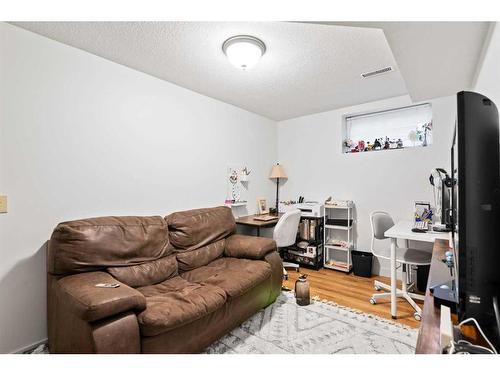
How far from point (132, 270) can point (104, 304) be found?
71cm

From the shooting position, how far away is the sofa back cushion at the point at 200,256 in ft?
7.76

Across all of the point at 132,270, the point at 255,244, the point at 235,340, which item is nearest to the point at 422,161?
the point at 255,244

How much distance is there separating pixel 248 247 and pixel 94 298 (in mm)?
1494

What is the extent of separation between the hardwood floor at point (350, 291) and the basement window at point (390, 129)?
179 centimetres

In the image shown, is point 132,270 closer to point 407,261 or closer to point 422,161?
point 407,261

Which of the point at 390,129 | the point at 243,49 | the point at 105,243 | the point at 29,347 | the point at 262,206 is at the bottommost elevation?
the point at 29,347

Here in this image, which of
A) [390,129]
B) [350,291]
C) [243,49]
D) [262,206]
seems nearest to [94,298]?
[243,49]

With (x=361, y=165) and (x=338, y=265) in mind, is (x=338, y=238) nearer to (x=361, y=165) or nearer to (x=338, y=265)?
(x=338, y=265)

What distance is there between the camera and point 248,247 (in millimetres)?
2580

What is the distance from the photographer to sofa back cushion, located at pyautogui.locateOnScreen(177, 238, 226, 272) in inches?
93.1

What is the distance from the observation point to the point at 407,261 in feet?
7.60

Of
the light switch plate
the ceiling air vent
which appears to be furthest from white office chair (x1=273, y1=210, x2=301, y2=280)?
the light switch plate


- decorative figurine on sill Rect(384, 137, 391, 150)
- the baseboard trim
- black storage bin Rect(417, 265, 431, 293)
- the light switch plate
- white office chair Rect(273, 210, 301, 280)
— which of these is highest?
decorative figurine on sill Rect(384, 137, 391, 150)

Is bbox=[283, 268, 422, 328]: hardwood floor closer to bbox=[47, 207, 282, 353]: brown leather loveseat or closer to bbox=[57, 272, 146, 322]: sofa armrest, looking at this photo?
bbox=[47, 207, 282, 353]: brown leather loveseat
